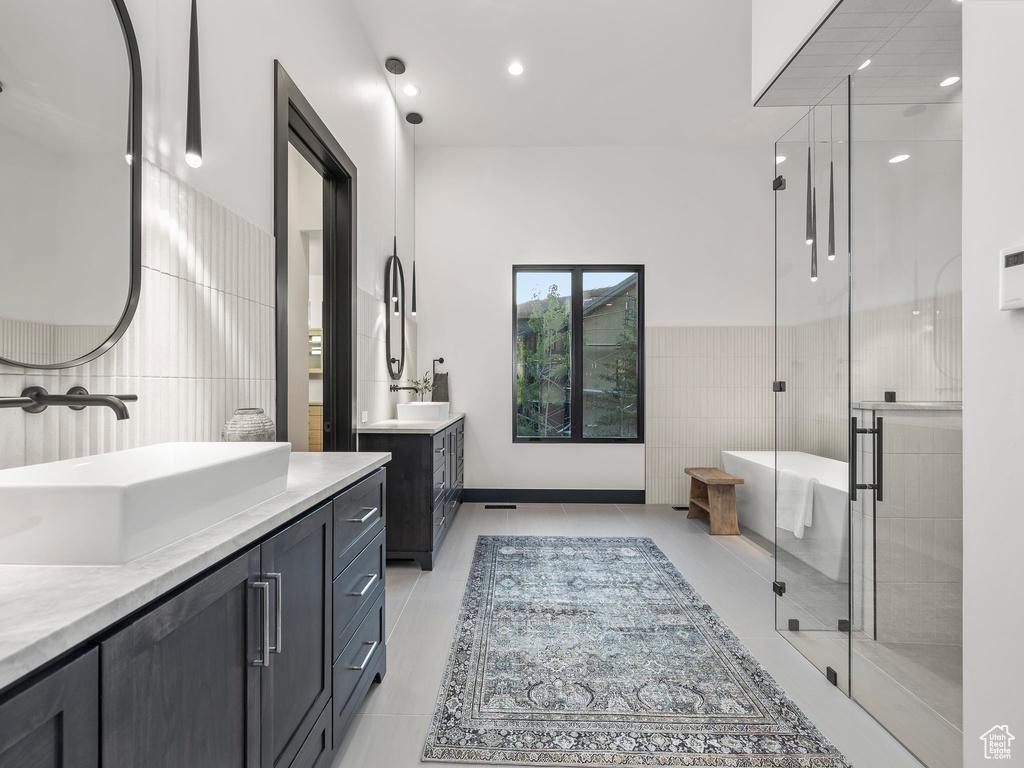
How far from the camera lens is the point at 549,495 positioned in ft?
15.7

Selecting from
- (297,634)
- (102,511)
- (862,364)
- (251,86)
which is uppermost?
(251,86)

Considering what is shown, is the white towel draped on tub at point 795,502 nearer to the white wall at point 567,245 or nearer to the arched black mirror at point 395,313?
the white wall at point 567,245

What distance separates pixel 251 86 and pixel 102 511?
1812 millimetres

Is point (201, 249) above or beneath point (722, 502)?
above

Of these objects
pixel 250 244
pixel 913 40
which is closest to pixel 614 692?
pixel 250 244

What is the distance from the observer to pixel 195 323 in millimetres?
1555

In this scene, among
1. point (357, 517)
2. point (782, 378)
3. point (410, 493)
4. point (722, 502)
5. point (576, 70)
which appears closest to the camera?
point (357, 517)

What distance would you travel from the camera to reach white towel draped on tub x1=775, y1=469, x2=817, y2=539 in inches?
84.0

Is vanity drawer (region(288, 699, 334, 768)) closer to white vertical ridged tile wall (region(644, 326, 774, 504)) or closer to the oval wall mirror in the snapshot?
the oval wall mirror

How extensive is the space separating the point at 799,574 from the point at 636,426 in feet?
8.79

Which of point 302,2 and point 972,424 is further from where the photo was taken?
point 302,2

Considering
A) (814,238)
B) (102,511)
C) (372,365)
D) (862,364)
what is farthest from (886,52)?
(372,365)

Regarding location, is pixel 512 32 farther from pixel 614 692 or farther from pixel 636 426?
pixel 614 692

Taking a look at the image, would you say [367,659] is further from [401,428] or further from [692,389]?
[692,389]
